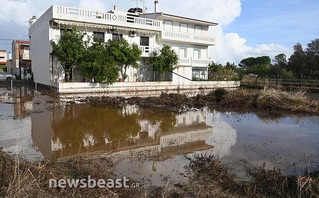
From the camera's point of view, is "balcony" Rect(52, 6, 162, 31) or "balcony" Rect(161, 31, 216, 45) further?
"balcony" Rect(161, 31, 216, 45)

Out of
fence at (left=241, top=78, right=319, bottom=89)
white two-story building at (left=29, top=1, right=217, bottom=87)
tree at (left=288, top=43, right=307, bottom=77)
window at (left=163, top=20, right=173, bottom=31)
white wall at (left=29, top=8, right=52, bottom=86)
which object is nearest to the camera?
white two-story building at (left=29, top=1, right=217, bottom=87)

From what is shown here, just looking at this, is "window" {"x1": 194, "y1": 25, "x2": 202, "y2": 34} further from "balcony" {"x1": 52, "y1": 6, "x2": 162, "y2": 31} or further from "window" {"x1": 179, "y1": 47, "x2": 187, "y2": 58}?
"balcony" {"x1": 52, "y1": 6, "x2": 162, "y2": 31}

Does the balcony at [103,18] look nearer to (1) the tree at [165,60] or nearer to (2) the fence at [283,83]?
(1) the tree at [165,60]

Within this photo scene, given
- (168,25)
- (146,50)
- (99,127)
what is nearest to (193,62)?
(168,25)

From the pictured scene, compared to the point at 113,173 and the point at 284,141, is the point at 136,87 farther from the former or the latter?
the point at 113,173

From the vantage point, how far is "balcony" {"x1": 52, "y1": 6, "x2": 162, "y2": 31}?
22.8m

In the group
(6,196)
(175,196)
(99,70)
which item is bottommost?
(175,196)

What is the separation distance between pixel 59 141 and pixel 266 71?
46819 mm

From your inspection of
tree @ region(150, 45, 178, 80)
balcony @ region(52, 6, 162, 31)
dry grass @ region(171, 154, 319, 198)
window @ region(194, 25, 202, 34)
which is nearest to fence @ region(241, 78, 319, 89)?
window @ region(194, 25, 202, 34)

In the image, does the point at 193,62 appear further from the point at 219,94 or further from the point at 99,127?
the point at 99,127

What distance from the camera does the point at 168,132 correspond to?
890 cm

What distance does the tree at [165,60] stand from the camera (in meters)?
27.4

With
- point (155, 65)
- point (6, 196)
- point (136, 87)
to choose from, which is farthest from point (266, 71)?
point (6, 196)

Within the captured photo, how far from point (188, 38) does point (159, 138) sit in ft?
85.5
